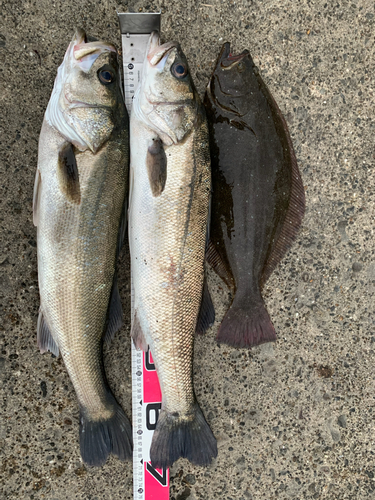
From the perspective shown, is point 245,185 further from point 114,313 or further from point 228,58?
point 114,313

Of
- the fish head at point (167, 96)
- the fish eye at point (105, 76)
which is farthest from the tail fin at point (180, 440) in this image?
the fish eye at point (105, 76)

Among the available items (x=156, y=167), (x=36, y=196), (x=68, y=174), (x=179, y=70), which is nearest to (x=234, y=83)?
(x=179, y=70)

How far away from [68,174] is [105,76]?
602mm

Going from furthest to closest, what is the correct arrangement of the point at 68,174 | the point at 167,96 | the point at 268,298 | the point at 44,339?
the point at 268,298
the point at 44,339
the point at 167,96
the point at 68,174

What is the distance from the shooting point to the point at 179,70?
2.03m

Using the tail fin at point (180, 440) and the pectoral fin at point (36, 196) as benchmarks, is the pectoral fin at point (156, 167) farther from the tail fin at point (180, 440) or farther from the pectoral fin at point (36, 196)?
the tail fin at point (180, 440)

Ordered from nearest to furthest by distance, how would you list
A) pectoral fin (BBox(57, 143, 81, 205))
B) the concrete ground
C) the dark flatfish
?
1. pectoral fin (BBox(57, 143, 81, 205))
2. the dark flatfish
3. the concrete ground

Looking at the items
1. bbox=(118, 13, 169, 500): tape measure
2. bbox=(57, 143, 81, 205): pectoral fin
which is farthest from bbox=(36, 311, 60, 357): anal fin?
bbox=(57, 143, 81, 205): pectoral fin

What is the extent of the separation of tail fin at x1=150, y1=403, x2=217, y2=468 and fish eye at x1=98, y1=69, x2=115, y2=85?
1.93 meters

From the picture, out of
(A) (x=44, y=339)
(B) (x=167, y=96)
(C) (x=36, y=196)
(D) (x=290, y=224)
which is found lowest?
(A) (x=44, y=339)

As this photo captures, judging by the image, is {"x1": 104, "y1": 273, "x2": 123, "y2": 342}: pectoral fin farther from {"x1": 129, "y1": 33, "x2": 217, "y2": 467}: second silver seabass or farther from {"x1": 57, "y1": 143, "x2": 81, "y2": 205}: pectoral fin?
{"x1": 57, "y1": 143, "x2": 81, "y2": 205}: pectoral fin

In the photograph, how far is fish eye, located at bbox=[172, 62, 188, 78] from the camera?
79.6 inches

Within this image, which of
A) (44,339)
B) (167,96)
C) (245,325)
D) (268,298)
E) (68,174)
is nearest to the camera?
(68,174)

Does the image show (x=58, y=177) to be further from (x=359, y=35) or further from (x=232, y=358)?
(x=359, y=35)
